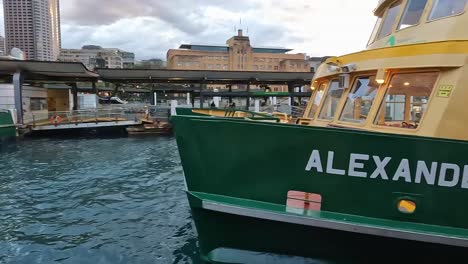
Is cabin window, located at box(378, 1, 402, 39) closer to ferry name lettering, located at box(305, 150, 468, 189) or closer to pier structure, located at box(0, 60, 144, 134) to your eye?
ferry name lettering, located at box(305, 150, 468, 189)

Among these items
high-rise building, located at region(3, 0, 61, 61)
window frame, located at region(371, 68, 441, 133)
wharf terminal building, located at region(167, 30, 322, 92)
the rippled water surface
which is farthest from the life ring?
high-rise building, located at region(3, 0, 61, 61)

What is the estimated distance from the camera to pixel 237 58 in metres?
117

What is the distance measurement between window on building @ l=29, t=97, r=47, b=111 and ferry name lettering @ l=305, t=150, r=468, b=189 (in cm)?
3552

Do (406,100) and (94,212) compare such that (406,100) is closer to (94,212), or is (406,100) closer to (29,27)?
(94,212)

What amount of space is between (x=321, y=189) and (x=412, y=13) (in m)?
3.09

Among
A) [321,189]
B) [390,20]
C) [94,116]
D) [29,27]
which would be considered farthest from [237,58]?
[321,189]

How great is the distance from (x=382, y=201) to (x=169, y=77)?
33457 mm

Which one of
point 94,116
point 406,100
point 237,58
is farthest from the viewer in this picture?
point 237,58

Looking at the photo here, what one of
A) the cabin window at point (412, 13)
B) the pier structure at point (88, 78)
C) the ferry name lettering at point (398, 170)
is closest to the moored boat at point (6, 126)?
the pier structure at point (88, 78)

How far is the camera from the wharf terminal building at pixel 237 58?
109 metres

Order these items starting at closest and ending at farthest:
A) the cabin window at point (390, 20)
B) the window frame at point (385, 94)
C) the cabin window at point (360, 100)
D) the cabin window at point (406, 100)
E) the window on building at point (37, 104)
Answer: the window frame at point (385, 94)
the cabin window at point (406, 100)
the cabin window at point (360, 100)
the cabin window at point (390, 20)
the window on building at point (37, 104)

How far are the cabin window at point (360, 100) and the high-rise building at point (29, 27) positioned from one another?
353 ft

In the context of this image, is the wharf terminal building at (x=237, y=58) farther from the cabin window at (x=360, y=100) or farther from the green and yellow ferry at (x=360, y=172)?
the green and yellow ferry at (x=360, y=172)

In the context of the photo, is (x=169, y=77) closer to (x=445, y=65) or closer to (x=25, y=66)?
(x=25, y=66)
